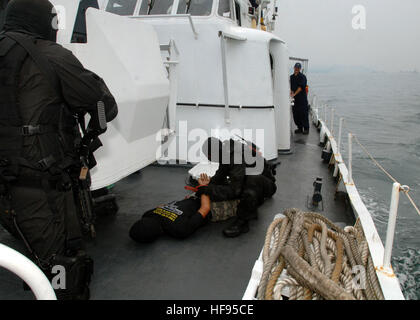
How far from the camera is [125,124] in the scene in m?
2.99

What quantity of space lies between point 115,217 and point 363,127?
1972 centimetres

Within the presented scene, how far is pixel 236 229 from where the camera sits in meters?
3.41

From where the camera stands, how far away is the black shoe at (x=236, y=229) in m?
3.38

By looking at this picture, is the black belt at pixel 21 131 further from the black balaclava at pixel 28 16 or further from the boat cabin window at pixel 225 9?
the boat cabin window at pixel 225 9

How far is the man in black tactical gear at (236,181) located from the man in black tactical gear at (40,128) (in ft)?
5.27

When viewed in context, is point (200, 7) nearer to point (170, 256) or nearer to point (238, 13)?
point (238, 13)

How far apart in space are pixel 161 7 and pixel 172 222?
13.7 feet

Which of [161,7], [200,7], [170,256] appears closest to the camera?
[170,256]

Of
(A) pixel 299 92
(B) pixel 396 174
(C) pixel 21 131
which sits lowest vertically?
(B) pixel 396 174

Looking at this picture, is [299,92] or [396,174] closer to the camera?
[299,92]

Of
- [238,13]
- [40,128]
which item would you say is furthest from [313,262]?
[238,13]

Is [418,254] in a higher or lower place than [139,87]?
lower

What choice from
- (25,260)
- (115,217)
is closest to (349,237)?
(25,260)

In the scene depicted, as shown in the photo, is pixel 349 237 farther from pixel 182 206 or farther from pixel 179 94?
pixel 179 94
